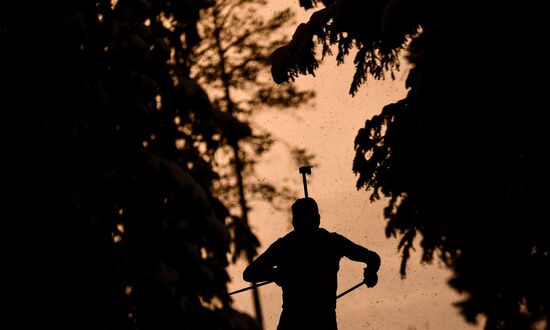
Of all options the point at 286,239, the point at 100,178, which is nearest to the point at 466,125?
the point at 286,239

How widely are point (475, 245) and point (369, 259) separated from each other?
3212 millimetres

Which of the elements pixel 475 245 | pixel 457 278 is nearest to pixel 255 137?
pixel 457 278

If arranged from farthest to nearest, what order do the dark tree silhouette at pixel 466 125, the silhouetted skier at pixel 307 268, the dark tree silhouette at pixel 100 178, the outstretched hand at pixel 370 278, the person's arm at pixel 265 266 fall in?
the dark tree silhouette at pixel 100 178
the dark tree silhouette at pixel 466 125
the outstretched hand at pixel 370 278
the person's arm at pixel 265 266
the silhouetted skier at pixel 307 268

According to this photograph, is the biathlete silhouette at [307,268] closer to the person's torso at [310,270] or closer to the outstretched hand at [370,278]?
the person's torso at [310,270]

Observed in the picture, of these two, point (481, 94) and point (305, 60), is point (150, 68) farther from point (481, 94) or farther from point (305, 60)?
point (481, 94)

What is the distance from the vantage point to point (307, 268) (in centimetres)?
692

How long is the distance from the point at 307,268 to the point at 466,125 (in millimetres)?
2765

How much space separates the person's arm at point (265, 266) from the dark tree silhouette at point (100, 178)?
537 centimetres

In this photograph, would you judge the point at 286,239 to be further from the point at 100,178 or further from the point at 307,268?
the point at 100,178

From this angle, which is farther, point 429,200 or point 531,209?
point 429,200

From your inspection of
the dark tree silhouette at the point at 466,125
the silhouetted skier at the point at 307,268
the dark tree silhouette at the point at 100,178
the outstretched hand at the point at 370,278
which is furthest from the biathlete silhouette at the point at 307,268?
Answer: the dark tree silhouette at the point at 100,178

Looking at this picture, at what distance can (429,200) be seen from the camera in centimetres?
991

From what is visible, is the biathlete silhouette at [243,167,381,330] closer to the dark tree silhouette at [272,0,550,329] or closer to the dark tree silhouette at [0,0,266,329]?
the dark tree silhouette at [272,0,550,329]

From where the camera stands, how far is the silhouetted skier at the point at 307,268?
22.6ft
